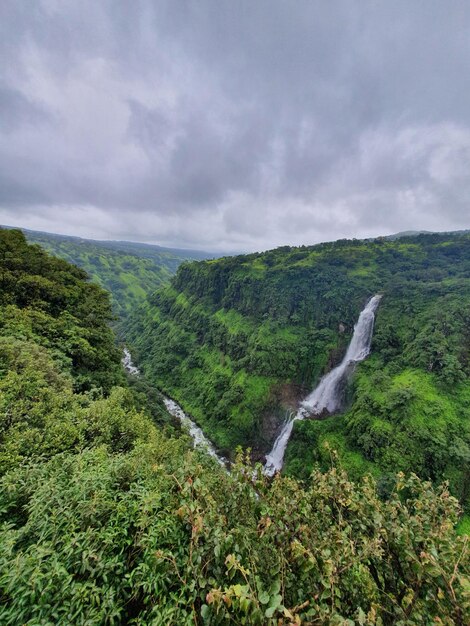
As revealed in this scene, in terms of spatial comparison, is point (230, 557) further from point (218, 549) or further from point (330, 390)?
point (330, 390)

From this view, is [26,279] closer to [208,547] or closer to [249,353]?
[208,547]

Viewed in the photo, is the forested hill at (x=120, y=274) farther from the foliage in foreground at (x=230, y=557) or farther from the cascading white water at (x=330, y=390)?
the foliage in foreground at (x=230, y=557)

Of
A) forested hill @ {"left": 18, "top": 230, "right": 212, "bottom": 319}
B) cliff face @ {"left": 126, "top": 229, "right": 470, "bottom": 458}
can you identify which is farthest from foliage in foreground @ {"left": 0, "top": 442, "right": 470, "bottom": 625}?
forested hill @ {"left": 18, "top": 230, "right": 212, "bottom": 319}

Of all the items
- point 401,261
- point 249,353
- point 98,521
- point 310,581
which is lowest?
point 249,353

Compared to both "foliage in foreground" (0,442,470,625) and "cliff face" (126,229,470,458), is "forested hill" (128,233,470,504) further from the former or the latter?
"foliage in foreground" (0,442,470,625)

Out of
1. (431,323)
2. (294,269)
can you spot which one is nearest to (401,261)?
(294,269)

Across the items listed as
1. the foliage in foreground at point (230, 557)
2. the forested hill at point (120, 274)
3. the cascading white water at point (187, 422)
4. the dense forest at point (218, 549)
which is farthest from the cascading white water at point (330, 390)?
the forested hill at point (120, 274)

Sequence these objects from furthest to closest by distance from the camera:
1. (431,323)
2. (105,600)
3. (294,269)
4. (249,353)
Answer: (294,269) < (249,353) < (431,323) < (105,600)

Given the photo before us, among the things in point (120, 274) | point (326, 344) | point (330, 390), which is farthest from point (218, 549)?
point (120, 274)
